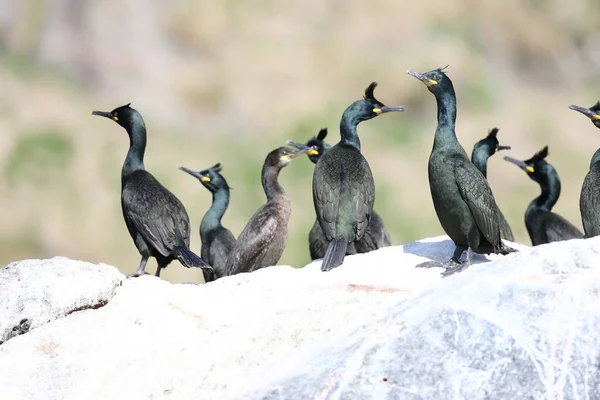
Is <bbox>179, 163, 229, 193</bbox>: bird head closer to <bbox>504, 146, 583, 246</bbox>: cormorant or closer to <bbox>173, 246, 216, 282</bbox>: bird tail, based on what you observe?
<bbox>173, 246, 216, 282</bbox>: bird tail

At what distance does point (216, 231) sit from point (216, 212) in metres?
0.23

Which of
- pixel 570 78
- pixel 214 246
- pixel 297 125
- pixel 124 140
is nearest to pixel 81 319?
pixel 214 246

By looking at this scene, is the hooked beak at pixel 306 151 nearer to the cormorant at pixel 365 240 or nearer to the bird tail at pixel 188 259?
the cormorant at pixel 365 240

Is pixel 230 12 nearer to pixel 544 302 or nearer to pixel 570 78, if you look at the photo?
pixel 570 78

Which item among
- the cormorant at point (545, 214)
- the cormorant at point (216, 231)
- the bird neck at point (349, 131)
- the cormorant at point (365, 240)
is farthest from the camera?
the cormorant at point (545, 214)

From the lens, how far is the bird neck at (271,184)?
36.6 ft

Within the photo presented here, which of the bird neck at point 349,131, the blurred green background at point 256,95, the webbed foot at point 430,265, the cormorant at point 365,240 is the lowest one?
the webbed foot at point 430,265

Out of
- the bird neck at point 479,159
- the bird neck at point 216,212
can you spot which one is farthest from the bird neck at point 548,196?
the bird neck at point 216,212

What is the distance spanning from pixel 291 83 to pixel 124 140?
446 cm

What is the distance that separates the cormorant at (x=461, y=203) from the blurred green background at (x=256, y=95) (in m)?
10.2

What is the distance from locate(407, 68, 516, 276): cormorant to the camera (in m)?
7.97

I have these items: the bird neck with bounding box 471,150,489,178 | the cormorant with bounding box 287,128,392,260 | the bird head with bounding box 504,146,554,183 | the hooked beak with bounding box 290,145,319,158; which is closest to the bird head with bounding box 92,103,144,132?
the hooked beak with bounding box 290,145,319,158

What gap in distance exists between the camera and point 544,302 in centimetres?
612

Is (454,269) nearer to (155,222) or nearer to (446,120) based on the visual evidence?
(446,120)
